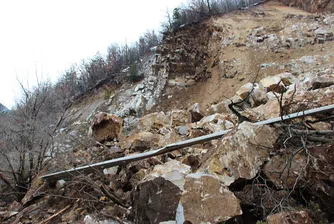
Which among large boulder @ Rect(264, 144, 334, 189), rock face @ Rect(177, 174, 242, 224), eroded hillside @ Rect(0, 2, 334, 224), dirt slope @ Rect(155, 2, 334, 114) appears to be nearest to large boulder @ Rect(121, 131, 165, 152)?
eroded hillside @ Rect(0, 2, 334, 224)

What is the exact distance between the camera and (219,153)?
2936 millimetres

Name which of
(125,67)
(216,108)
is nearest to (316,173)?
(216,108)

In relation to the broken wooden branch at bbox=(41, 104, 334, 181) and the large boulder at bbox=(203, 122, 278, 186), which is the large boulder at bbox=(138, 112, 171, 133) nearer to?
the broken wooden branch at bbox=(41, 104, 334, 181)

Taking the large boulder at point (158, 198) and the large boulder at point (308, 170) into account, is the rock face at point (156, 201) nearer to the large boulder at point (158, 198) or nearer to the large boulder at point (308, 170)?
the large boulder at point (158, 198)

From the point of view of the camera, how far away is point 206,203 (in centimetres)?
228

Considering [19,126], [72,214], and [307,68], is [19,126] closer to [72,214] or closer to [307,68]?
[72,214]

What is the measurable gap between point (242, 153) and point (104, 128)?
162 inches

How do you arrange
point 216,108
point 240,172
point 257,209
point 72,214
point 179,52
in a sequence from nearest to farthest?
point 257,209
point 240,172
point 72,214
point 216,108
point 179,52

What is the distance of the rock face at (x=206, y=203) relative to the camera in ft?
7.27

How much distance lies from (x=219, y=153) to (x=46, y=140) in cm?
543

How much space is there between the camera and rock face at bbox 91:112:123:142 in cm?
620

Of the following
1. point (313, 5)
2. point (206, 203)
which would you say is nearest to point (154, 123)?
point (206, 203)

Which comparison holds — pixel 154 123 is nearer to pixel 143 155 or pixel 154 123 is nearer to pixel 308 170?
pixel 143 155

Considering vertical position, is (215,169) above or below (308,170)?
above
